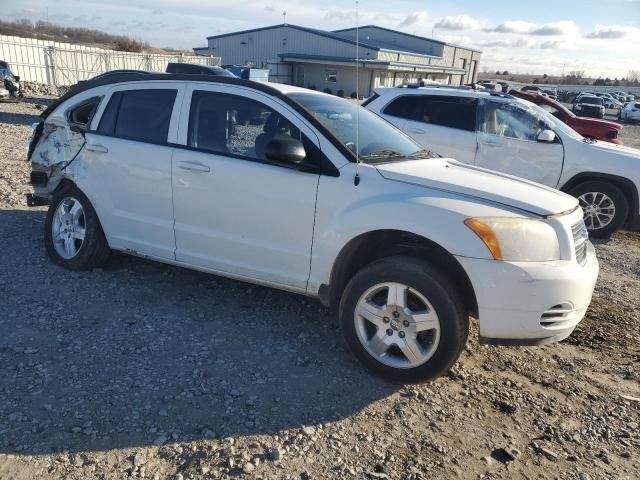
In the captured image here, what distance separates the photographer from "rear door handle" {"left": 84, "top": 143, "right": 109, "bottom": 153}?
4570 mm

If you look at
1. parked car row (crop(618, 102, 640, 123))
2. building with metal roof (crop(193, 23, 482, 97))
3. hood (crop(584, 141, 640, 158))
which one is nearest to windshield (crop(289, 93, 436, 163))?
hood (crop(584, 141, 640, 158))

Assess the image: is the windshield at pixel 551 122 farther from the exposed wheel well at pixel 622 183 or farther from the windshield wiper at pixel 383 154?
the windshield wiper at pixel 383 154

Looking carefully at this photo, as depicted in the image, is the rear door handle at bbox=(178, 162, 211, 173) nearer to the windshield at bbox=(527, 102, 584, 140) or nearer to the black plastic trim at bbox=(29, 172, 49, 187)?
the black plastic trim at bbox=(29, 172, 49, 187)

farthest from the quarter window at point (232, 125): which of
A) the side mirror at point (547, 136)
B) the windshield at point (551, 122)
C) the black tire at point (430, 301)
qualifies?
the windshield at point (551, 122)

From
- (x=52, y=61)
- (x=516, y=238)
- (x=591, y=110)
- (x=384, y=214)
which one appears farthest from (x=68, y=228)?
(x=591, y=110)

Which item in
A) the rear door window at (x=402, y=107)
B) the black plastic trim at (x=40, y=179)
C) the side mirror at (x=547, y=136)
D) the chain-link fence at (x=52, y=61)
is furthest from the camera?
the chain-link fence at (x=52, y=61)

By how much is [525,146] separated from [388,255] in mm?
4902

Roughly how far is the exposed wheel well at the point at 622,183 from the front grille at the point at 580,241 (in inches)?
161

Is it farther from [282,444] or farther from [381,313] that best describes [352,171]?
[282,444]

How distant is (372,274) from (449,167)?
1.21 meters

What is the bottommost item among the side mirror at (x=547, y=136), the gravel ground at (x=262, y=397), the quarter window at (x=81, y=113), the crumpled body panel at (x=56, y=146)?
the gravel ground at (x=262, y=397)

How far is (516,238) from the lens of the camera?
313 centimetres

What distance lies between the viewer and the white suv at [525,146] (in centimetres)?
717

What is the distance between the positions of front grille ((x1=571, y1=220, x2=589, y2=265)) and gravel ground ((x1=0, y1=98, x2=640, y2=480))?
2.82ft
